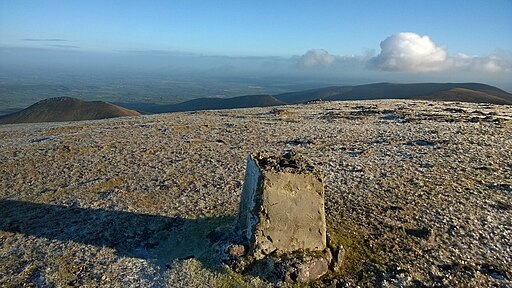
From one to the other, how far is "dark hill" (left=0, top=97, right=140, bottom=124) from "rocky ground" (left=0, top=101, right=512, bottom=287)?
346ft

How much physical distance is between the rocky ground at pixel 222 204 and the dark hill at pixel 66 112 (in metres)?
105

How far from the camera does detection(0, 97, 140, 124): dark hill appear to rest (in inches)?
5281

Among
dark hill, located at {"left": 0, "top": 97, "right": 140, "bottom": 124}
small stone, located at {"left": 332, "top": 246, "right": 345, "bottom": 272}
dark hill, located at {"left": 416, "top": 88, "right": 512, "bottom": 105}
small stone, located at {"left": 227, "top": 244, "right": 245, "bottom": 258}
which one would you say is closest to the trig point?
small stone, located at {"left": 227, "top": 244, "right": 245, "bottom": 258}

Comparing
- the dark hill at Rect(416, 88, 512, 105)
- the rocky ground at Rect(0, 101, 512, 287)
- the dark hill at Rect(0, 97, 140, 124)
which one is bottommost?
the dark hill at Rect(0, 97, 140, 124)

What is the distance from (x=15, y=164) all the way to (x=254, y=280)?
810 inches

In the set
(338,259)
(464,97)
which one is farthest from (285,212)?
(464,97)

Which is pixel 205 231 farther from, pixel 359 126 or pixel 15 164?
pixel 359 126

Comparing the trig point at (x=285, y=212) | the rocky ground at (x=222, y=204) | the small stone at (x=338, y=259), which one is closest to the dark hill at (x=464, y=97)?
the rocky ground at (x=222, y=204)

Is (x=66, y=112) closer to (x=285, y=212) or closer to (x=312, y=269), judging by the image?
(x=285, y=212)

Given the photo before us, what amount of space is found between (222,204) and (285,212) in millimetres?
5879

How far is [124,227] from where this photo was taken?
1730 centimetres

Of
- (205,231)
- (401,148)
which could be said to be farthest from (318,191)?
(401,148)

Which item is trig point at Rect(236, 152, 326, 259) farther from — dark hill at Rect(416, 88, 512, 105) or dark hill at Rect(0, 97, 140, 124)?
dark hill at Rect(416, 88, 512, 105)

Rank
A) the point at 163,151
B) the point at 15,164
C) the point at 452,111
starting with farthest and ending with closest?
1. the point at 452,111
2. the point at 163,151
3. the point at 15,164
